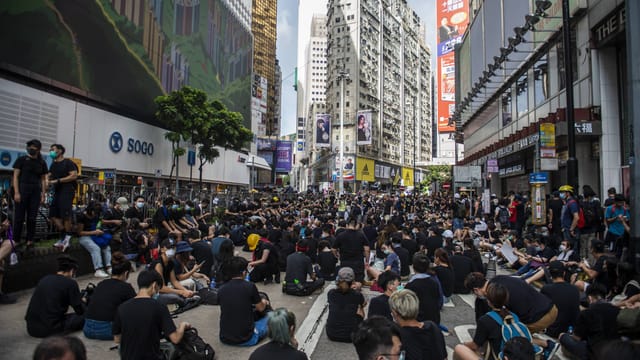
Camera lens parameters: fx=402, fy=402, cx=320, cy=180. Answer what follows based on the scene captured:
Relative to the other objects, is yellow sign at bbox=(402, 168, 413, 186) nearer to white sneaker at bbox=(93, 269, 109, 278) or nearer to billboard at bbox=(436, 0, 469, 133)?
Answer: billboard at bbox=(436, 0, 469, 133)

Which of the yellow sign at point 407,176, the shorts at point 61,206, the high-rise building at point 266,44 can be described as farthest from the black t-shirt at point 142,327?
the high-rise building at point 266,44

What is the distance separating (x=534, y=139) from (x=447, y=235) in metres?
11.3

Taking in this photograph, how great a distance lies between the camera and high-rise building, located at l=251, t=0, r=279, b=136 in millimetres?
101069

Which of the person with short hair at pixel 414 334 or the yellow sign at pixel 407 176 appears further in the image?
the yellow sign at pixel 407 176

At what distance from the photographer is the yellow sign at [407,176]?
93188 millimetres

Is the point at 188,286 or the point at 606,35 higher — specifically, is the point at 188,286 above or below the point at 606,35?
below

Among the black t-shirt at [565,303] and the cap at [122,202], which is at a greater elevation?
the cap at [122,202]

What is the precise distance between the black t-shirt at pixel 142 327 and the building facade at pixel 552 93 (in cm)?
838

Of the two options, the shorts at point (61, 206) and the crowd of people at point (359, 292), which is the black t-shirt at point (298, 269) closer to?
the crowd of people at point (359, 292)

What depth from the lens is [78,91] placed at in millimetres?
24344

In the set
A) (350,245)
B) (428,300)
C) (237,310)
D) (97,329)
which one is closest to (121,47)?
(350,245)

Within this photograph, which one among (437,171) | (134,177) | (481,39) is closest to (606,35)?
(481,39)

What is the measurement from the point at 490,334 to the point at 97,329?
4.94 m

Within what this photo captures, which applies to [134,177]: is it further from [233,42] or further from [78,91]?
[233,42]
